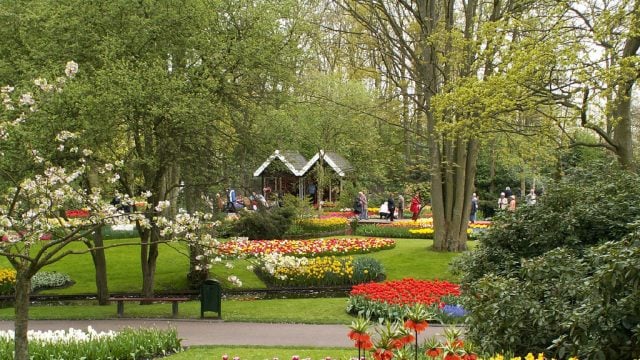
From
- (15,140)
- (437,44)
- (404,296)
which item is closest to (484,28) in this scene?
(437,44)

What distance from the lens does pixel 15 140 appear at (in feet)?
41.4

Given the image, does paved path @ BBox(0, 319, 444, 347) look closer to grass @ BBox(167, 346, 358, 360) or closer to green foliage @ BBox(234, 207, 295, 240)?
grass @ BBox(167, 346, 358, 360)

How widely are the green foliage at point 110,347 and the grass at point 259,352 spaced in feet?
1.05

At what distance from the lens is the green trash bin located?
13.0 metres

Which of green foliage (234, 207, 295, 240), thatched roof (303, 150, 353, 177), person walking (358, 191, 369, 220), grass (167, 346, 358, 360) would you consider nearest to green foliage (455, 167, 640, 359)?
grass (167, 346, 358, 360)

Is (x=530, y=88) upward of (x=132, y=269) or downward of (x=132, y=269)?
upward

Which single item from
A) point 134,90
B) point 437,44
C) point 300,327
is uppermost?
point 437,44

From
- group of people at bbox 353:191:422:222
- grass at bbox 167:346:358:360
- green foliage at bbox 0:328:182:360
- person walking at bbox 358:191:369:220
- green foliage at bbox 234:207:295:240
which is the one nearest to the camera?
green foliage at bbox 0:328:182:360

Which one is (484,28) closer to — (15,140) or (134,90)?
(134,90)

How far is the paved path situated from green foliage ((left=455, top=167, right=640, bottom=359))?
2636mm

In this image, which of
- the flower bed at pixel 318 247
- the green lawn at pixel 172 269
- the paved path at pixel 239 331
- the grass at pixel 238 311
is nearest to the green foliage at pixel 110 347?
the paved path at pixel 239 331

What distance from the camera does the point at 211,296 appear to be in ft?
43.0

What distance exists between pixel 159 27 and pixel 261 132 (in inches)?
138

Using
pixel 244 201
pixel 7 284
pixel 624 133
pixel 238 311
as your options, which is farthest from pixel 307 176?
pixel 624 133
